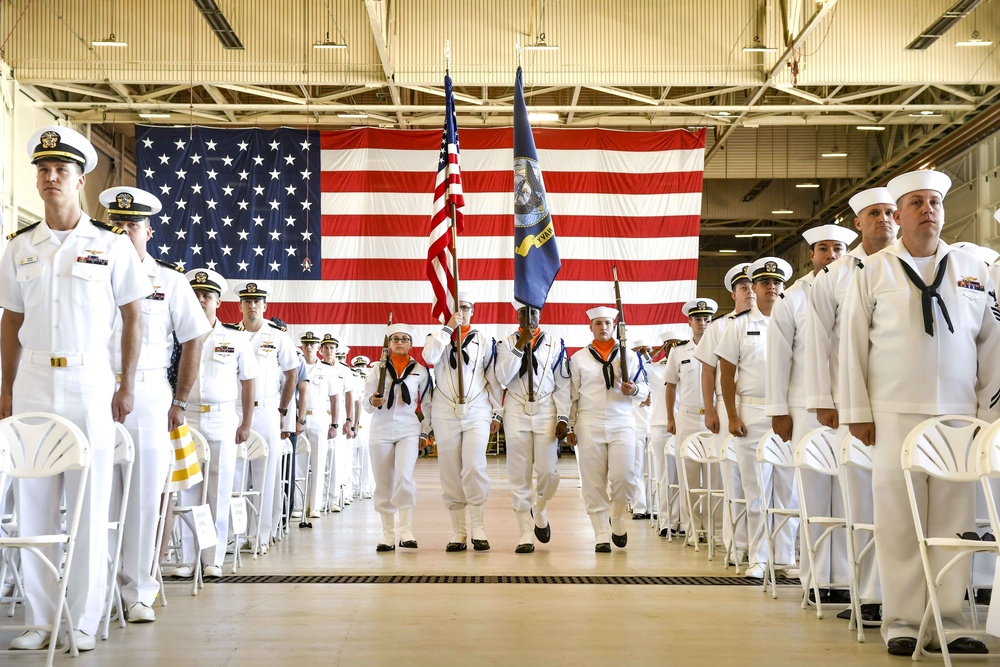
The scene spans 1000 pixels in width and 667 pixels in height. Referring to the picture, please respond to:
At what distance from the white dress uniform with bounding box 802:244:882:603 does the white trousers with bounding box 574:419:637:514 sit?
2.81m

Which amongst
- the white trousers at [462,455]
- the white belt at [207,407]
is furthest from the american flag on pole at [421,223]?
the white belt at [207,407]

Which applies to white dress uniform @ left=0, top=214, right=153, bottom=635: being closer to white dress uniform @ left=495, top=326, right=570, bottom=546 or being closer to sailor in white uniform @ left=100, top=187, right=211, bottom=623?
sailor in white uniform @ left=100, top=187, right=211, bottom=623

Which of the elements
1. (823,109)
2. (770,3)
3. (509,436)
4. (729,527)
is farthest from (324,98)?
(729,527)

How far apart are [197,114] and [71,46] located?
3125 mm

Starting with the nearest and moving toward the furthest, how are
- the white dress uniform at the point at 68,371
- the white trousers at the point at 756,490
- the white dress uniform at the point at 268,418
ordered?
the white dress uniform at the point at 68,371
the white trousers at the point at 756,490
the white dress uniform at the point at 268,418

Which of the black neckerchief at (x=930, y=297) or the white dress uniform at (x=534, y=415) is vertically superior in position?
the black neckerchief at (x=930, y=297)

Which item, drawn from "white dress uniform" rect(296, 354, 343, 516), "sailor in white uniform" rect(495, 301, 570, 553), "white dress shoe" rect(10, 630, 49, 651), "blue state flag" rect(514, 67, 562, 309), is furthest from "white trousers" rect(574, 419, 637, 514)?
"white dress shoe" rect(10, 630, 49, 651)

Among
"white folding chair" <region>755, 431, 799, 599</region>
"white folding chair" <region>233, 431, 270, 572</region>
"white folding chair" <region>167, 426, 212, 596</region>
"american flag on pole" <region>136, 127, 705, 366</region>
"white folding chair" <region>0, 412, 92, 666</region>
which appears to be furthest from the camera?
"american flag on pole" <region>136, 127, 705, 366</region>

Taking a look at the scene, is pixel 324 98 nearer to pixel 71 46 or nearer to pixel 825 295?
pixel 71 46

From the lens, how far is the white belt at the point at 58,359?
4309mm

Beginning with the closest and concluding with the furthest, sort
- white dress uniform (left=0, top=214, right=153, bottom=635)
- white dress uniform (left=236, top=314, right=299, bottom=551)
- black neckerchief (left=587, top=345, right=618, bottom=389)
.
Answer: white dress uniform (left=0, top=214, right=153, bottom=635) → black neckerchief (left=587, top=345, right=618, bottom=389) → white dress uniform (left=236, top=314, right=299, bottom=551)

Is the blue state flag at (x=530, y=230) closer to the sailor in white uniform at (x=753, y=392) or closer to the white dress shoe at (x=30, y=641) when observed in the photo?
the sailor in white uniform at (x=753, y=392)

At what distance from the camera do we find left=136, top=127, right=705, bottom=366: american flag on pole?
56.7 ft

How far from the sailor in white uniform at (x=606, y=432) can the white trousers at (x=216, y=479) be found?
2.69 meters
